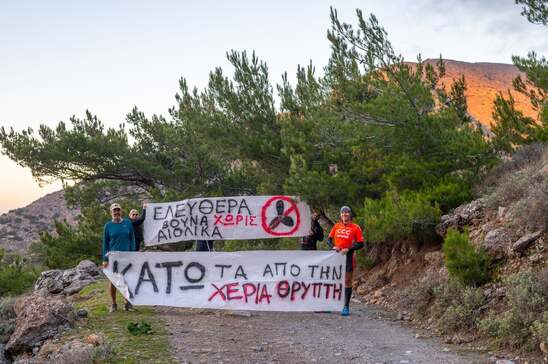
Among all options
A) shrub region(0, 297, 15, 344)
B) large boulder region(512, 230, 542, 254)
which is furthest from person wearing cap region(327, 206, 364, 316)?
shrub region(0, 297, 15, 344)

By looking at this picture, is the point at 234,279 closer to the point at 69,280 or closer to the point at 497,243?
the point at 497,243

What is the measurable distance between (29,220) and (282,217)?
2418 inches

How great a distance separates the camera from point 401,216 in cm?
1194

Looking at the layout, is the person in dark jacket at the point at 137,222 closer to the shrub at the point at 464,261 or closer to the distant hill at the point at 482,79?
the shrub at the point at 464,261

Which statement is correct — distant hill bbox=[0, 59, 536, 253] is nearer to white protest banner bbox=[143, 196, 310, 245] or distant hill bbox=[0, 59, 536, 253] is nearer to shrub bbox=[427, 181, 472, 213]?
shrub bbox=[427, 181, 472, 213]

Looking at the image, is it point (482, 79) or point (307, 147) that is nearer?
point (307, 147)

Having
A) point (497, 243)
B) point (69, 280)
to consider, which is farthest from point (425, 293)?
point (69, 280)

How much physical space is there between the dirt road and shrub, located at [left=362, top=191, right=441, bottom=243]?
199 centimetres

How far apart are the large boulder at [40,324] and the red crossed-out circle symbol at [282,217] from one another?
4.34 meters

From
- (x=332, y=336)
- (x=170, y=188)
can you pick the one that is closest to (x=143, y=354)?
(x=332, y=336)

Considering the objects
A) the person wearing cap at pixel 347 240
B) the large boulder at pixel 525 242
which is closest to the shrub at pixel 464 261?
the large boulder at pixel 525 242

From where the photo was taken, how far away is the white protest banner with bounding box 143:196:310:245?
12367 mm

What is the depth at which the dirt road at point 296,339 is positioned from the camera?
24.2 ft

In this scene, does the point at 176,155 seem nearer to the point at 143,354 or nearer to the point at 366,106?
the point at 366,106
